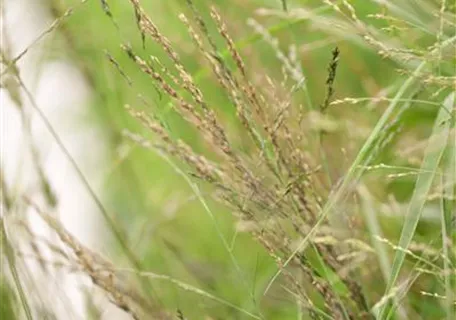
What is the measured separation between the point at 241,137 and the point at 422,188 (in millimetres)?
1143

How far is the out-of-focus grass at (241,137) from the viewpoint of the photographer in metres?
1.96

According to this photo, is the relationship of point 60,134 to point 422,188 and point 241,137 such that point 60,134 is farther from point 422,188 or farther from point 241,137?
point 422,188

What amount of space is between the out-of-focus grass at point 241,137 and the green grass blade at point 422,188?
82mm

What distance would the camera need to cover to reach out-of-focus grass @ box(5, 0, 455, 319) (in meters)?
1.96

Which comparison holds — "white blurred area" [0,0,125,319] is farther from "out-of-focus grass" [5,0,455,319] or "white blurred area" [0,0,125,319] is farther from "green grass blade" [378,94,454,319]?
"green grass blade" [378,94,454,319]

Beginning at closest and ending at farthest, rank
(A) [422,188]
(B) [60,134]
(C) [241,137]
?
(A) [422,188], (C) [241,137], (B) [60,134]

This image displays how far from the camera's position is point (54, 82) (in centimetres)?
379

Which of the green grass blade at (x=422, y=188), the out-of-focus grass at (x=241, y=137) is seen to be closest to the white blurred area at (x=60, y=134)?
the out-of-focus grass at (x=241, y=137)

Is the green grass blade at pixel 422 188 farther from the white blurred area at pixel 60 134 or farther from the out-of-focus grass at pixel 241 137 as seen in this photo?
the white blurred area at pixel 60 134

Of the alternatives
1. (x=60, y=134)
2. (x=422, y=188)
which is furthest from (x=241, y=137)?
(x=422, y=188)

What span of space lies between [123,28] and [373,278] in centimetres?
145

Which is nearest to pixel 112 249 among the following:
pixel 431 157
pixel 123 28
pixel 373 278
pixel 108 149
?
pixel 108 149

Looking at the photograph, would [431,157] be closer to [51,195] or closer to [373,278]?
[373,278]

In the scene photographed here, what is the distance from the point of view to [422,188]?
1497 mm
